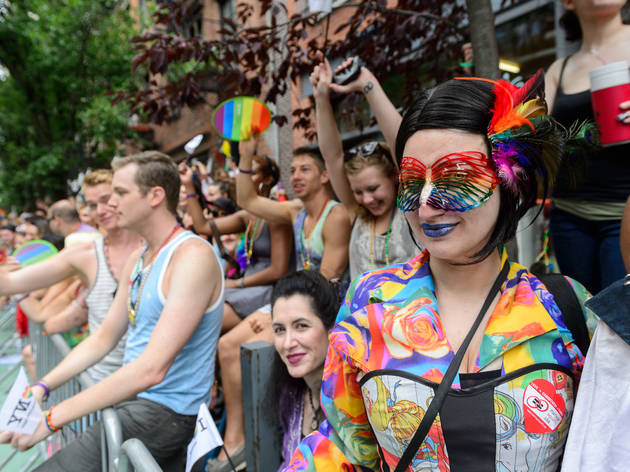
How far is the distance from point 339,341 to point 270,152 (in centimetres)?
893

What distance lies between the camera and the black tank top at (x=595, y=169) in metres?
1.64

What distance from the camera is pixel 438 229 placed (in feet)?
3.32

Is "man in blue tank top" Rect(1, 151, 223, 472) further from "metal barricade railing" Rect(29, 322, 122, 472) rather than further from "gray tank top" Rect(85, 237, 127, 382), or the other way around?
"gray tank top" Rect(85, 237, 127, 382)

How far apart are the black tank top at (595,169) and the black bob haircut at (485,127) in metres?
0.60

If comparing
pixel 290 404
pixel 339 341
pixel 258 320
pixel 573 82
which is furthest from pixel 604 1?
pixel 258 320

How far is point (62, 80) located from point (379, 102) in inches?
501

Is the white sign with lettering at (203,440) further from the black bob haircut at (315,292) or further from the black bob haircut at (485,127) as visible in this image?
the black bob haircut at (485,127)

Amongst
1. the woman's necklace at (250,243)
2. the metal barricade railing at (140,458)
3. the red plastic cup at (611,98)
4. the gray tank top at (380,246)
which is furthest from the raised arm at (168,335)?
the red plastic cup at (611,98)

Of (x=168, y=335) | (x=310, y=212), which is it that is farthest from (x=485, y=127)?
(x=310, y=212)

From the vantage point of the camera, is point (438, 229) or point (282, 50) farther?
point (282, 50)

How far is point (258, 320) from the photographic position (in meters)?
2.96

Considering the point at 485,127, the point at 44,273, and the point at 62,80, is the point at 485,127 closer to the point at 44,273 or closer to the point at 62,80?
the point at 44,273

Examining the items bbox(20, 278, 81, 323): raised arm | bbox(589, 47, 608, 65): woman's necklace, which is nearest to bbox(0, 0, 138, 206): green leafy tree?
bbox(20, 278, 81, 323): raised arm

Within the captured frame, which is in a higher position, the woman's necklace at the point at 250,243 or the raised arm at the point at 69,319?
the woman's necklace at the point at 250,243
